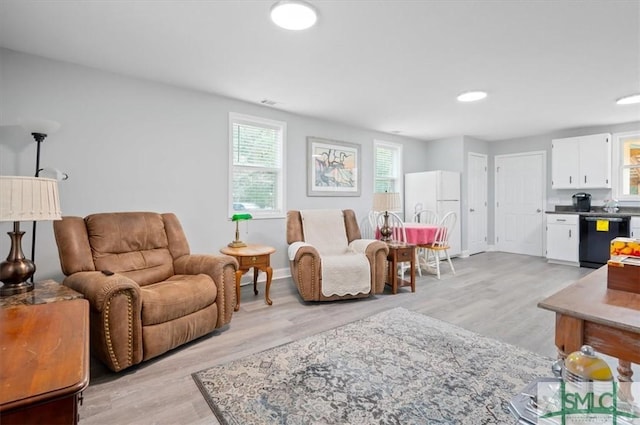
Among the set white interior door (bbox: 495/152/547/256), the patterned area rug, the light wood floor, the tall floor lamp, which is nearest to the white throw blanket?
the light wood floor

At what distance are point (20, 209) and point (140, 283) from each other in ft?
3.58

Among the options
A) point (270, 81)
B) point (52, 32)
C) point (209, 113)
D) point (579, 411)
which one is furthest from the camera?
point (209, 113)

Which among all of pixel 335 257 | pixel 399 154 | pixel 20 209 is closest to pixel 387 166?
pixel 399 154

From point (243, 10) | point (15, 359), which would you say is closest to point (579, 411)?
point (15, 359)

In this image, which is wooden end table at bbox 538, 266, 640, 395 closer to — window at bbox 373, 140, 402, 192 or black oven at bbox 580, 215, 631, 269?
window at bbox 373, 140, 402, 192

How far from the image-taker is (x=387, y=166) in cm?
598

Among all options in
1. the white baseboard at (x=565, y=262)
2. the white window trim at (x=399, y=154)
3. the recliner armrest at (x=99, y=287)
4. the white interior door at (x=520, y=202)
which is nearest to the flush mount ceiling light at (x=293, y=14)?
the recliner armrest at (x=99, y=287)

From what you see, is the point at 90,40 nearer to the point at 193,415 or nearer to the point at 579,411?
the point at 193,415

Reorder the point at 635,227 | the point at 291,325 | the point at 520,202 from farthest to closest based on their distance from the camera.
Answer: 1. the point at 520,202
2. the point at 635,227
3. the point at 291,325

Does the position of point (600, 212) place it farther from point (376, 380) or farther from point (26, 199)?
point (26, 199)

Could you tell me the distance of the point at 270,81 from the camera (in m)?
3.28

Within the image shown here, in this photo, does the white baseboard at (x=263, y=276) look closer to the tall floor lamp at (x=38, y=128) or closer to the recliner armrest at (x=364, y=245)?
the recliner armrest at (x=364, y=245)

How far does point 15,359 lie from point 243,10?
2.15m

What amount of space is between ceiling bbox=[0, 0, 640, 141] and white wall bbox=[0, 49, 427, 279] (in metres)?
0.19
